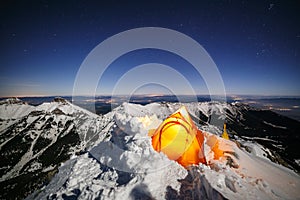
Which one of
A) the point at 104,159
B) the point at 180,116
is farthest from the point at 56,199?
the point at 180,116

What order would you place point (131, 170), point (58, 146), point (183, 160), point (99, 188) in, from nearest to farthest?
point (99, 188)
point (131, 170)
point (183, 160)
point (58, 146)

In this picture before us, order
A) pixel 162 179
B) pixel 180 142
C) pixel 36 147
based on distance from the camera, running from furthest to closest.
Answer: pixel 36 147
pixel 180 142
pixel 162 179

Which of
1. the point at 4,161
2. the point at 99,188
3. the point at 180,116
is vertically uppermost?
the point at 180,116

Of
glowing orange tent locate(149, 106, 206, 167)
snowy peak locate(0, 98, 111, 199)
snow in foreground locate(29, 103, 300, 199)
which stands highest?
glowing orange tent locate(149, 106, 206, 167)

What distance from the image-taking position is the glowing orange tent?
1373 centimetres

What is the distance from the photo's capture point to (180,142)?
1439 centimetres

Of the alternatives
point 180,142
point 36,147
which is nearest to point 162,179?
point 180,142

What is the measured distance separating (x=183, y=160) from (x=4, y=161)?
17278 centimetres

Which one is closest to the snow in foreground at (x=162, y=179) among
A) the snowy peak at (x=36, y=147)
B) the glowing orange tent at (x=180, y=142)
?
the glowing orange tent at (x=180, y=142)

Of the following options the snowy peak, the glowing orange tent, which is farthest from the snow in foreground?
the snowy peak

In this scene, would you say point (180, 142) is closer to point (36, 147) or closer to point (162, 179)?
point (162, 179)

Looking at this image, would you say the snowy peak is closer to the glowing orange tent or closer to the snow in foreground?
the snow in foreground

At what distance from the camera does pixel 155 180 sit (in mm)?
10117

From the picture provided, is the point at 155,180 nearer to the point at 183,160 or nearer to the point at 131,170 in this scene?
the point at 131,170
